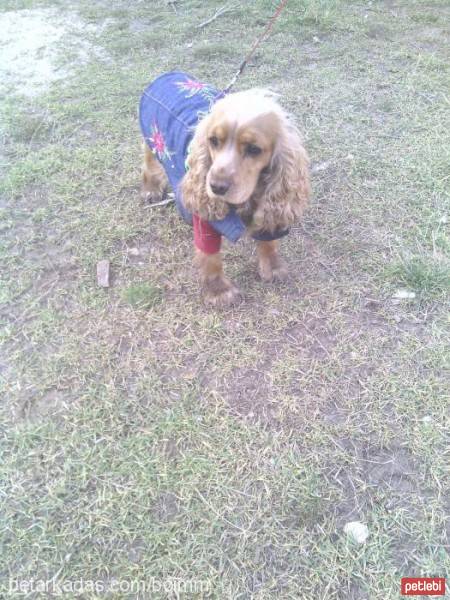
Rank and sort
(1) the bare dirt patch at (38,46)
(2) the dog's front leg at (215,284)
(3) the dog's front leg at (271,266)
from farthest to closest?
(1) the bare dirt patch at (38,46) → (3) the dog's front leg at (271,266) → (2) the dog's front leg at (215,284)

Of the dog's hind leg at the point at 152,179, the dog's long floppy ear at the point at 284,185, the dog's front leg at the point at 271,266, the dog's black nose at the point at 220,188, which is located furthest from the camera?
the dog's hind leg at the point at 152,179

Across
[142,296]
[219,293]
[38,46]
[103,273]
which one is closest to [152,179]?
[103,273]

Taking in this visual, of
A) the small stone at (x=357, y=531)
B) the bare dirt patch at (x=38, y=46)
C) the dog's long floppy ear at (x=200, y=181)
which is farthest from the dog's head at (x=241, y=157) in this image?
the bare dirt patch at (x=38, y=46)

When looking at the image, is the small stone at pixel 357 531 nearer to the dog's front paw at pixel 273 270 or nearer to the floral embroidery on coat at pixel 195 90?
the dog's front paw at pixel 273 270

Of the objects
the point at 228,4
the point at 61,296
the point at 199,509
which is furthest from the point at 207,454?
the point at 228,4

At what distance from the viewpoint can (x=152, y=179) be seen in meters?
3.42

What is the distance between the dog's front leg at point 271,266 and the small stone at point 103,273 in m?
0.96

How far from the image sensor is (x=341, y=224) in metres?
3.26

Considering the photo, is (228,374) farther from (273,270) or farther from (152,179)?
(152,179)

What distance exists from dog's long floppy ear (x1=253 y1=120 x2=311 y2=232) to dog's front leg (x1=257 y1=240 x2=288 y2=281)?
378 mm

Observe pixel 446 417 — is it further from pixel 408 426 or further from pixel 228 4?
pixel 228 4

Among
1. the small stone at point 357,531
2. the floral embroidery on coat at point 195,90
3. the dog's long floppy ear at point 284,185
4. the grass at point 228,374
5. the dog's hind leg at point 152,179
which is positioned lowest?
the small stone at point 357,531

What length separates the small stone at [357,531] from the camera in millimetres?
1905

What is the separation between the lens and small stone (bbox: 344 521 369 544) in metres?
1.90
